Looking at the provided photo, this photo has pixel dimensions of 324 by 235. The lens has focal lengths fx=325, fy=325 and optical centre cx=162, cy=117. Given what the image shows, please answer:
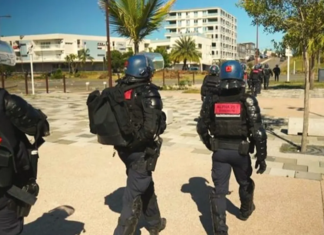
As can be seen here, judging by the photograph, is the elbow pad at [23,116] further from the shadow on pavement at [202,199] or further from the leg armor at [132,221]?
the shadow on pavement at [202,199]

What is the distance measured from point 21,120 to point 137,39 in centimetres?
635

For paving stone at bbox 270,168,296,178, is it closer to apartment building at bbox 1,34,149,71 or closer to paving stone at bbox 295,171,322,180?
paving stone at bbox 295,171,322,180

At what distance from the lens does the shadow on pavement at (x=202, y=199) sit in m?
3.43

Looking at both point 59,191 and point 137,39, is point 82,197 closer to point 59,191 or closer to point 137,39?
point 59,191

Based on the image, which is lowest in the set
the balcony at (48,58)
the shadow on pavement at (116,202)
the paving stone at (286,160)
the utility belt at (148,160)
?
the shadow on pavement at (116,202)

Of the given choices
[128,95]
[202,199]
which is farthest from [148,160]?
[202,199]

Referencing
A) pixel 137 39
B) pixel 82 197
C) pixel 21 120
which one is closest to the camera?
pixel 21 120

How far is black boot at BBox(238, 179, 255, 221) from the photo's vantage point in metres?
3.29

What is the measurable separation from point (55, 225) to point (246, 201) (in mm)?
1992

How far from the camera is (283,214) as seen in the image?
11.6 ft

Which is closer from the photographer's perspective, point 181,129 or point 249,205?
point 249,205

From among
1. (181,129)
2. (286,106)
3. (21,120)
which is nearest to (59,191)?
(21,120)

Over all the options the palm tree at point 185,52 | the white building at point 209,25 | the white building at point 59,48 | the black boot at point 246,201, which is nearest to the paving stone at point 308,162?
the black boot at point 246,201

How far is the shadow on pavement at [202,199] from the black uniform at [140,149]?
0.83m
